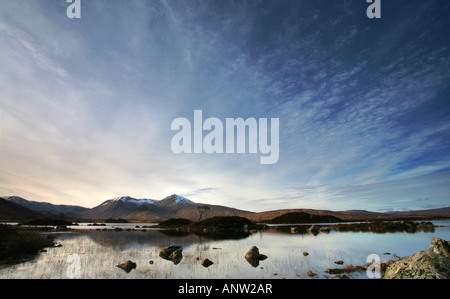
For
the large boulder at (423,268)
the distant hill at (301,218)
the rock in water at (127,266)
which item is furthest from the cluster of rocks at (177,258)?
the distant hill at (301,218)

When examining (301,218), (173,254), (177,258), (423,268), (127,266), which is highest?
(423,268)

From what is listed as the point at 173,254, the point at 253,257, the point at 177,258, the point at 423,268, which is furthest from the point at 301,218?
the point at 423,268

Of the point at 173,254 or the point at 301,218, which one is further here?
the point at 301,218

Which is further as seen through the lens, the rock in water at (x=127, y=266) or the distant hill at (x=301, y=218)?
the distant hill at (x=301, y=218)

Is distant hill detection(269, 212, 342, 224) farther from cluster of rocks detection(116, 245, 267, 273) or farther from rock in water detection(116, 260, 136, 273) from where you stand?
rock in water detection(116, 260, 136, 273)

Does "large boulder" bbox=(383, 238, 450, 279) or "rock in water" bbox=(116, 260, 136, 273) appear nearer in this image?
"large boulder" bbox=(383, 238, 450, 279)

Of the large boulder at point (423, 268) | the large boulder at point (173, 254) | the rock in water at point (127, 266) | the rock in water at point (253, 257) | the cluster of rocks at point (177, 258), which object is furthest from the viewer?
the large boulder at point (173, 254)

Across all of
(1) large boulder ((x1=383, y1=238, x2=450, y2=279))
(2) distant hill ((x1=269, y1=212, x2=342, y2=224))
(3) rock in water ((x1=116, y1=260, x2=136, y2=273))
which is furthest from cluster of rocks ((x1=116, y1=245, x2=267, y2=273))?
(2) distant hill ((x1=269, y1=212, x2=342, y2=224))

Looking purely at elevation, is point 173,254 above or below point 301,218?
above

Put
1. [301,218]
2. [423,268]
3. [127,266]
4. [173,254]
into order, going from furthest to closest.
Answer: [301,218] < [173,254] < [127,266] < [423,268]

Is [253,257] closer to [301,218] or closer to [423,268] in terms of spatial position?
[423,268]

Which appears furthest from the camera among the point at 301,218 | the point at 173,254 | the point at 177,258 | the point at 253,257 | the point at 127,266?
the point at 301,218

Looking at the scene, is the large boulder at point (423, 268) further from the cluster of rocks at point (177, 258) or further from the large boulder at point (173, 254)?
the large boulder at point (173, 254)
